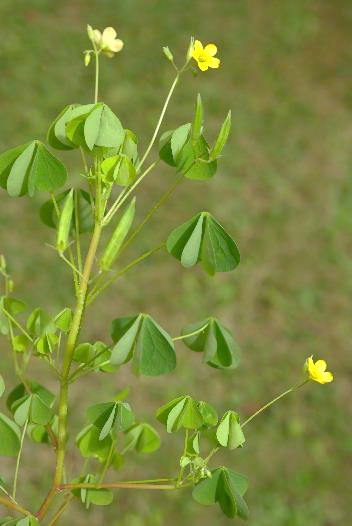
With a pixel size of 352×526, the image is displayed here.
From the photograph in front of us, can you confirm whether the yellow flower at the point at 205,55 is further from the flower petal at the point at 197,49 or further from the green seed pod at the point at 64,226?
the green seed pod at the point at 64,226

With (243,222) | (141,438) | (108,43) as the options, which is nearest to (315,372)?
(141,438)

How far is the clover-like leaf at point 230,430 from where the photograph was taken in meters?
0.66

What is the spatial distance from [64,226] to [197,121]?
0.14 meters

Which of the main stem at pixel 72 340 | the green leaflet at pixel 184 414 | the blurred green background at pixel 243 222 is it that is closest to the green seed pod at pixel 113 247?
the main stem at pixel 72 340

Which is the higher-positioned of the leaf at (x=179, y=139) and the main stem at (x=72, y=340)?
the leaf at (x=179, y=139)

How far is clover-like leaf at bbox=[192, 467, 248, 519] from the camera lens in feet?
2.29

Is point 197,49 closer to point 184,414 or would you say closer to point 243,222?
point 184,414

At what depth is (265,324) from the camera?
9.46 ft

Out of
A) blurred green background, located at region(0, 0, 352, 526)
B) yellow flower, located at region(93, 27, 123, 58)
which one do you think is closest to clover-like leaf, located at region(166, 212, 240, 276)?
yellow flower, located at region(93, 27, 123, 58)

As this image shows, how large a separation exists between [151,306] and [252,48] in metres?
1.67

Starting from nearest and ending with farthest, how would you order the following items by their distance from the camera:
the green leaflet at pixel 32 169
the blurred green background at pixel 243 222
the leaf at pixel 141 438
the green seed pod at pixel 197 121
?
the green seed pod at pixel 197 121, the green leaflet at pixel 32 169, the leaf at pixel 141 438, the blurred green background at pixel 243 222

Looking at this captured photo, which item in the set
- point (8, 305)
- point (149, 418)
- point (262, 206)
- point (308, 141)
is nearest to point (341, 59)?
point (308, 141)

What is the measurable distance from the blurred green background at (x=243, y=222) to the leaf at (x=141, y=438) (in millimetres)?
1569

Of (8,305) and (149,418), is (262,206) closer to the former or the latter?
(149,418)
